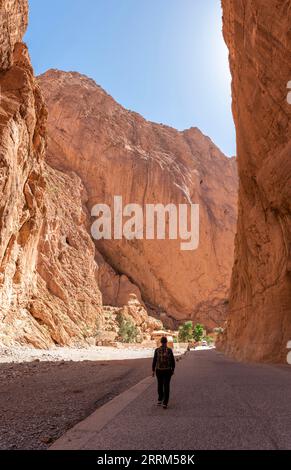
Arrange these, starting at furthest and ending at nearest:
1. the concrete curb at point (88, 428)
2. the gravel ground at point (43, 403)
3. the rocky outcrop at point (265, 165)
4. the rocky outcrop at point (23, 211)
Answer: the rocky outcrop at point (23, 211) < the rocky outcrop at point (265, 165) < the gravel ground at point (43, 403) < the concrete curb at point (88, 428)

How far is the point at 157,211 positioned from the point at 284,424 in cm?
7087

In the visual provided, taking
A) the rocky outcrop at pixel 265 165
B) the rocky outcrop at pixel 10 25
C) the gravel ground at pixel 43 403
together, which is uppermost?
the rocky outcrop at pixel 10 25

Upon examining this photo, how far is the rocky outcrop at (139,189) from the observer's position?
251 ft

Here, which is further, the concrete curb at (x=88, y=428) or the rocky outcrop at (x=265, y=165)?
the rocky outcrop at (x=265, y=165)

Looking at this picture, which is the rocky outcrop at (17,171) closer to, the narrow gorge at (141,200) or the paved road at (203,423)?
the narrow gorge at (141,200)

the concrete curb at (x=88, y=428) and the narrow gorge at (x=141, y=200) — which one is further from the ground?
the narrow gorge at (x=141, y=200)

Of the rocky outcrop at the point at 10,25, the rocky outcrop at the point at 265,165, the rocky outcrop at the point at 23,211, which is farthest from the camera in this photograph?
the rocky outcrop at the point at 23,211

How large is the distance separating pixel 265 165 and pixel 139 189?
190 ft

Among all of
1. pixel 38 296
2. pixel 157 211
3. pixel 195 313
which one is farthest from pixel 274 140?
pixel 195 313

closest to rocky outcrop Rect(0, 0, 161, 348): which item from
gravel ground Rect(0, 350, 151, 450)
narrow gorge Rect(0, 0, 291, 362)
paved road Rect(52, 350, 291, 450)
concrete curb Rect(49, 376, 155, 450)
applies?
narrow gorge Rect(0, 0, 291, 362)

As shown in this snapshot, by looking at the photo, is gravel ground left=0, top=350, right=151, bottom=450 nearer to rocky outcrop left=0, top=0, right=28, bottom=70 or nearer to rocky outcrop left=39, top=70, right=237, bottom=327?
rocky outcrop left=0, top=0, right=28, bottom=70

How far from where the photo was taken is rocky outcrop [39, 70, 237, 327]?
7638 centimetres

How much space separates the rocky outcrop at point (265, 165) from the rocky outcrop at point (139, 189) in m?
52.4

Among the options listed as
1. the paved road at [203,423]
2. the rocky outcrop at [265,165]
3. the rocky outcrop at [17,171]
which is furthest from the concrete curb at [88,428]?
the rocky outcrop at [17,171]
